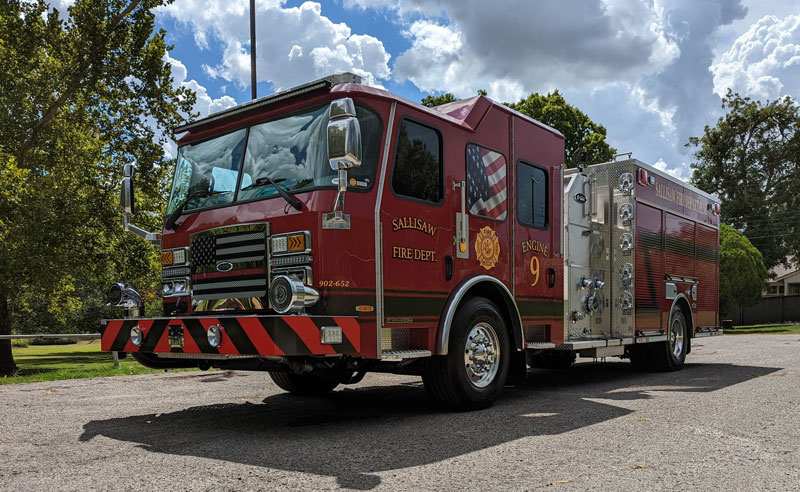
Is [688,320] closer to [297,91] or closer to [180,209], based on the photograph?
[297,91]

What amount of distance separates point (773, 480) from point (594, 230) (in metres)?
5.39

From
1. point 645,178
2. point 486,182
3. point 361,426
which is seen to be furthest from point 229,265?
point 645,178

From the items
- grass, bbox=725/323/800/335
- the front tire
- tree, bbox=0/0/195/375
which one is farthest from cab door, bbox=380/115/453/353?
grass, bbox=725/323/800/335

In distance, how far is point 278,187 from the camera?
18.3 feet

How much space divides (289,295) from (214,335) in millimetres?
761

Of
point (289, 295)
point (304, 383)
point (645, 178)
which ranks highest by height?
point (645, 178)

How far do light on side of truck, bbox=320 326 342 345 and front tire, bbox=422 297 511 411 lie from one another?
138cm

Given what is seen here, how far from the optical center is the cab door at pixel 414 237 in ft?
18.9

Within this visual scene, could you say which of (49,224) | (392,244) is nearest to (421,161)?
(392,244)

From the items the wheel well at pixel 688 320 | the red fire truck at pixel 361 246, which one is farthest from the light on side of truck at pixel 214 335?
the wheel well at pixel 688 320

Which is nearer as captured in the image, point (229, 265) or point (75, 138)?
point (229, 265)

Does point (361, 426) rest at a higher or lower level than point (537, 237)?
lower

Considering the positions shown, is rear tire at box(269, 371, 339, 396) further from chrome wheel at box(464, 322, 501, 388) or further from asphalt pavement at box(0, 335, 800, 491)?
chrome wheel at box(464, 322, 501, 388)

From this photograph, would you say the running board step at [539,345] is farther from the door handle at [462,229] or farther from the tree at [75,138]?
the tree at [75,138]
